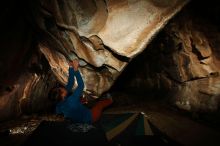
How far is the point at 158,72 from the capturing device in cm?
677

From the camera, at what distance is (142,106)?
6.32 metres

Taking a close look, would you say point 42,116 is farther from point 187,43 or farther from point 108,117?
point 187,43

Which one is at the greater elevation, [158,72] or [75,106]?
[158,72]

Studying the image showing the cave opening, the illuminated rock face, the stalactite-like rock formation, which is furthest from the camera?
the cave opening

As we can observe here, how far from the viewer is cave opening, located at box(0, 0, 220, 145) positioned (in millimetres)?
5125

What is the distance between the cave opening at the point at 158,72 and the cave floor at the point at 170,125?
0.06ft

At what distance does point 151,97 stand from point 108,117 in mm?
1903

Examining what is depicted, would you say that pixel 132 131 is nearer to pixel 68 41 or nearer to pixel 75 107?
pixel 75 107

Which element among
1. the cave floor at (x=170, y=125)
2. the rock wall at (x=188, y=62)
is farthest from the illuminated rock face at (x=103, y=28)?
the cave floor at (x=170, y=125)

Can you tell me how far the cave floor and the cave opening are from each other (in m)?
0.02

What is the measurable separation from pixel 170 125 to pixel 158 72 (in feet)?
6.82

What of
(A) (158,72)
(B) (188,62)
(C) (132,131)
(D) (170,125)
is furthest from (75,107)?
(B) (188,62)

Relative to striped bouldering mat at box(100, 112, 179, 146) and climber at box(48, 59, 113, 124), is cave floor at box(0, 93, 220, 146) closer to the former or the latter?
striped bouldering mat at box(100, 112, 179, 146)

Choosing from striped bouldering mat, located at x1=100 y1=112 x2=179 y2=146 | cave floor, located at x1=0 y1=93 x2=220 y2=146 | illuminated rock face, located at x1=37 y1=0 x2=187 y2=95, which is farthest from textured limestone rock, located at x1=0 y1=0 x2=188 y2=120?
striped bouldering mat, located at x1=100 y1=112 x2=179 y2=146
